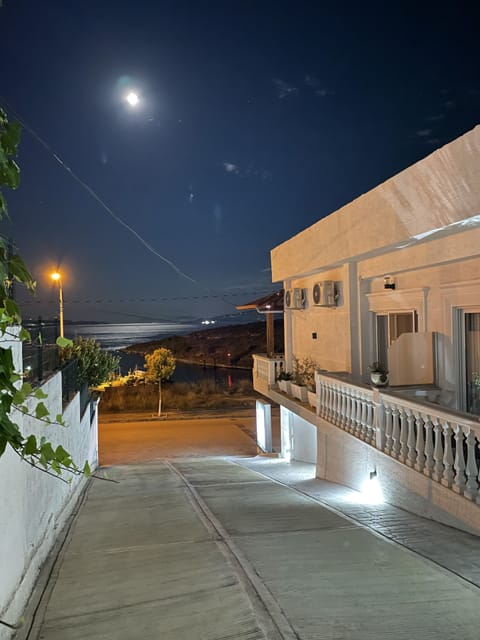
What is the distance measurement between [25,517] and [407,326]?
6.47 metres

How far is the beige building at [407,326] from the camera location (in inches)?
207

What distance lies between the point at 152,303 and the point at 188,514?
31.9 meters

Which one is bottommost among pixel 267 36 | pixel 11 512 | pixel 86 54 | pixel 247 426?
pixel 247 426

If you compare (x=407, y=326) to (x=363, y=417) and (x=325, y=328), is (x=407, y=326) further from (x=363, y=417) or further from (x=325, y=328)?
(x=325, y=328)

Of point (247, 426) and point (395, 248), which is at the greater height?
point (395, 248)

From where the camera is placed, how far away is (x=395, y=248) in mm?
7527

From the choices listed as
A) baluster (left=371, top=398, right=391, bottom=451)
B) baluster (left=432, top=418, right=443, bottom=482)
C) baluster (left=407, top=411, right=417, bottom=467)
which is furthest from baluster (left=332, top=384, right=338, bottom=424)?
baluster (left=432, top=418, right=443, bottom=482)

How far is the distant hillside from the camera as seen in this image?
6131cm

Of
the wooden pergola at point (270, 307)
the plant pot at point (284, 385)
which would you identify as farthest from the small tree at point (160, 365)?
the plant pot at point (284, 385)

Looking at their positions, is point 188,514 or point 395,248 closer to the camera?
point 188,514

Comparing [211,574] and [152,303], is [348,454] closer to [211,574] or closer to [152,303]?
[211,574]

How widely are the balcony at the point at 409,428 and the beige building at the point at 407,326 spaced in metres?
0.01

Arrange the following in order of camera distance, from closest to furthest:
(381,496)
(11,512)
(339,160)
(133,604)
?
1. (133,604)
2. (11,512)
3. (381,496)
4. (339,160)

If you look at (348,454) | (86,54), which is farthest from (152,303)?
(348,454)
